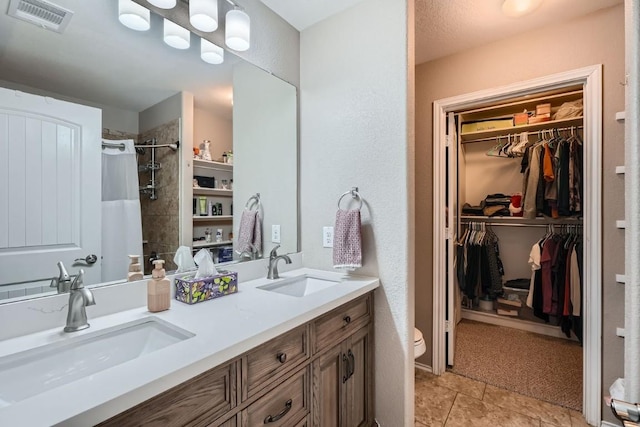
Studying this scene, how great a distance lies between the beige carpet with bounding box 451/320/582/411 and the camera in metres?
2.11

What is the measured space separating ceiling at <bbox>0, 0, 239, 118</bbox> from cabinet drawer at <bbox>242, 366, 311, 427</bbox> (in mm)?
1232

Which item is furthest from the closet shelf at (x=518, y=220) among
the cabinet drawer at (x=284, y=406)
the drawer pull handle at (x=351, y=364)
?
the cabinet drawer at (x=284, y=406)

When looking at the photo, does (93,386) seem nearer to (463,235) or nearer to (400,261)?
(400,261)

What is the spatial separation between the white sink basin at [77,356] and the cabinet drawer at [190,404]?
169 millimetres

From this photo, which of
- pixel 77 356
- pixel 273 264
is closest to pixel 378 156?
pixel 273 264

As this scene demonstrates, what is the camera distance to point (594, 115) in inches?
69.7

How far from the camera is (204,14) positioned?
139 cm

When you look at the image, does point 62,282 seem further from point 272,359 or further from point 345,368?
point 345,368

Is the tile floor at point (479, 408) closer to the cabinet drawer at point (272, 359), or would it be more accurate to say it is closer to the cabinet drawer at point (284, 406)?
the cabinet drawer at point (284, 406)

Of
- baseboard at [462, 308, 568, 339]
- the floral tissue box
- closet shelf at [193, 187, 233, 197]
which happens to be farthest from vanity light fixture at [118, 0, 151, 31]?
baseboard at [462, 308, 568, 339]

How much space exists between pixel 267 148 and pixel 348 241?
78cm

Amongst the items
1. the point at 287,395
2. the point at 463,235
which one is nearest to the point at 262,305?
the point at 287,395

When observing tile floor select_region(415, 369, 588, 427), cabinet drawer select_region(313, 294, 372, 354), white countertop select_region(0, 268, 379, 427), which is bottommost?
tile floor select_region(415, 369, 588, 427)

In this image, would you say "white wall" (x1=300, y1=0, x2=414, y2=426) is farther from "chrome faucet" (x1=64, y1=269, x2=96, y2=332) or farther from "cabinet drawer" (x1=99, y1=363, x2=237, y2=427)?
"chrome faucet" (x1=64, y1=269, x2=96, y2=332)
